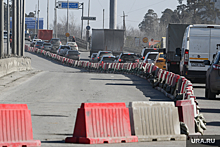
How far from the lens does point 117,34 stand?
50562 mm

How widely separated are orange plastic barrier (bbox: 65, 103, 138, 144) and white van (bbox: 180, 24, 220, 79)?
37.6ft

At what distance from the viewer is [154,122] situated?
8.21 metres

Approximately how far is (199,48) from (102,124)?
1198 cm

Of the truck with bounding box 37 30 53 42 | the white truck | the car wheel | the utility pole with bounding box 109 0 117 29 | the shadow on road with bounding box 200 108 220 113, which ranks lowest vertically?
the shadow on road with bounding box 200 108 220 113

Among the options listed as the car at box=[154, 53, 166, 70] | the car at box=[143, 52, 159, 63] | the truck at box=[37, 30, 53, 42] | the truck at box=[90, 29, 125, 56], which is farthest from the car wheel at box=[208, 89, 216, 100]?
the truck at box=[37, 30, 53, 42]

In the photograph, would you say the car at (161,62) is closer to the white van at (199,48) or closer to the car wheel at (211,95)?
the white van at (199,48)

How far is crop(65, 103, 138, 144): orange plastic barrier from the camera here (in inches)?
300

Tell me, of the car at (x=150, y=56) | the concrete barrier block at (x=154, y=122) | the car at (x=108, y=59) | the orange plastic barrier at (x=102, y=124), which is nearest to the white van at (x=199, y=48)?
the concrete barrier block at (x=154, y=122)

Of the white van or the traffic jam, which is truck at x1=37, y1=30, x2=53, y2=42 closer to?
the traffic jam

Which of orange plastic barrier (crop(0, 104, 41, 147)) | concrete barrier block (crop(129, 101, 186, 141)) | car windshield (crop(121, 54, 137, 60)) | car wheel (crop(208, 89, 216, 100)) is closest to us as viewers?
orange plastic barrier (crop(0, 104, 41, 147))

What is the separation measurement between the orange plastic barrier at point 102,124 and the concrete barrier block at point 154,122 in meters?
0.18

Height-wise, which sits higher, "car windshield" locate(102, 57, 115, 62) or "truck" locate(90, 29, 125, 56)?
"truck" locate(90, 29, 125, 56)

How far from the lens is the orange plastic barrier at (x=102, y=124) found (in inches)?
300

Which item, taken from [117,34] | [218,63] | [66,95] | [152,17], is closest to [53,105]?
[66,95]
